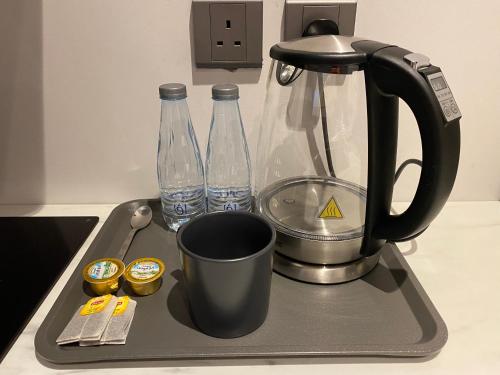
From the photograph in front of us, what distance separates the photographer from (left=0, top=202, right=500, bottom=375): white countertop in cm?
41

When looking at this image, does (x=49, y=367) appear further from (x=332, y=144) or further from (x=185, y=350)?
(x=332, y=144)

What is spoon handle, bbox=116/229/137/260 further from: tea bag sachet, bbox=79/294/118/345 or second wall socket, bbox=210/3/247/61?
second wall socket, bbox=210/3/247/61

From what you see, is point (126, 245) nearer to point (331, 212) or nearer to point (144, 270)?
point (144, 270)

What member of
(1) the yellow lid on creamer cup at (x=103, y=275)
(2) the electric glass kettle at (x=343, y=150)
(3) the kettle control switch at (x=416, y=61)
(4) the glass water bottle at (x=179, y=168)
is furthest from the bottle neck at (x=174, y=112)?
(3) the kettle control switch at (x=416, y=61)

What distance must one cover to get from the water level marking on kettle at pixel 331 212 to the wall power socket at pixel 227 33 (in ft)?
0.78

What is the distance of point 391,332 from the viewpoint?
448 millimetres

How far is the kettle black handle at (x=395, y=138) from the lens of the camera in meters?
0.39

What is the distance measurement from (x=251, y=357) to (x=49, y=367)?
0.20 metres

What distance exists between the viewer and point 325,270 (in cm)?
52

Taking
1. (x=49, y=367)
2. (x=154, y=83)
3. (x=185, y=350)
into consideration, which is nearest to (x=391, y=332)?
(x=185, y=350)

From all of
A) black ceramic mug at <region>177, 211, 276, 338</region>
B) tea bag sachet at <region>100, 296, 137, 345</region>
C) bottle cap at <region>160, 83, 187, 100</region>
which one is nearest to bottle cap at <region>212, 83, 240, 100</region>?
bottle cap at <region>160, 83, 187, 100</region>

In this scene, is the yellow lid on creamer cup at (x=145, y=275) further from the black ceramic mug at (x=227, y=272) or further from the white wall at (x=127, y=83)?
the white wall at (x=127, y=83)

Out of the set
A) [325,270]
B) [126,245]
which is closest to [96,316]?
[126,245]

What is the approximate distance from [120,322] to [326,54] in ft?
1.19
